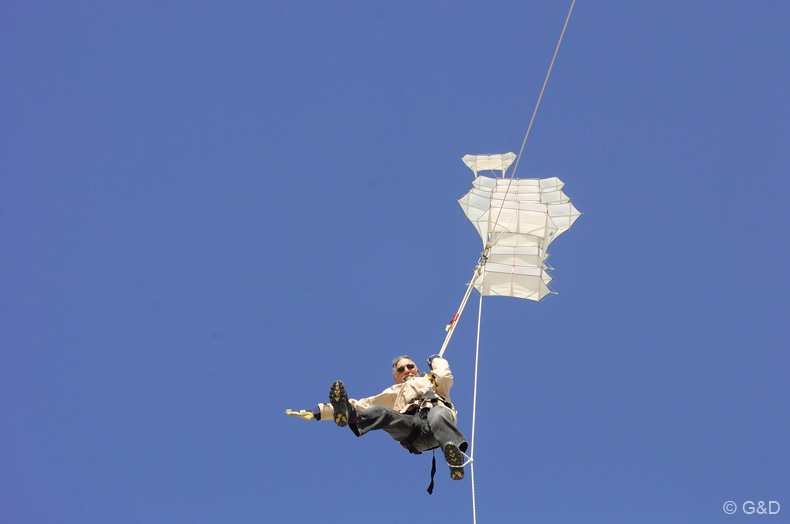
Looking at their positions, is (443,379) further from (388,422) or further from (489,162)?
(489,162)

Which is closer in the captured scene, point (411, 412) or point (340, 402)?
point (340, 402)

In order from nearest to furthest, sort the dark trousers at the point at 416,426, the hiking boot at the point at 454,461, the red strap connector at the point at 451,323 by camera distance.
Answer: the hiking boot at the point at 454,461 → the dark trousers at the point at 416,426 → the red strap connector at the point at 451,323

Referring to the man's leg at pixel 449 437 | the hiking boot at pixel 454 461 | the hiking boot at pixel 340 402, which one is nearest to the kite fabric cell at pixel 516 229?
the man's leg at pixel 449 437

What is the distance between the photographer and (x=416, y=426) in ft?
39.2

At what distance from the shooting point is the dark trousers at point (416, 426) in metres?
11.2

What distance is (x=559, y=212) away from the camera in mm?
18719

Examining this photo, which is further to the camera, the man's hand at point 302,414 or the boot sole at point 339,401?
the man's hand at point 302,414

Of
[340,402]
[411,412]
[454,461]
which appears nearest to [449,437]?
[454,461]

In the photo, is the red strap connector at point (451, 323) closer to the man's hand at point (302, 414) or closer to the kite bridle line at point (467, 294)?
the kite bridle line at point (467, 294)

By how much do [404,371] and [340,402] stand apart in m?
2.44

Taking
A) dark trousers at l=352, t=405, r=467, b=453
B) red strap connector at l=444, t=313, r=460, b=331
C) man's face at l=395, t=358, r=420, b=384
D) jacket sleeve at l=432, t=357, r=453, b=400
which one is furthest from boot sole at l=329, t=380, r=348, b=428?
red strap connector at l=444, t=313, r=460, b=331

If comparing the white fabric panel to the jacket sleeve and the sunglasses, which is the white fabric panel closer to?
the sunglasses

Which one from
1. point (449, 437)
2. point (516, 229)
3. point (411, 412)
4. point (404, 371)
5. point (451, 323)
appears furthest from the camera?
point (516, 229)

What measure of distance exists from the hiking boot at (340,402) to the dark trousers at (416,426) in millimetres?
378
